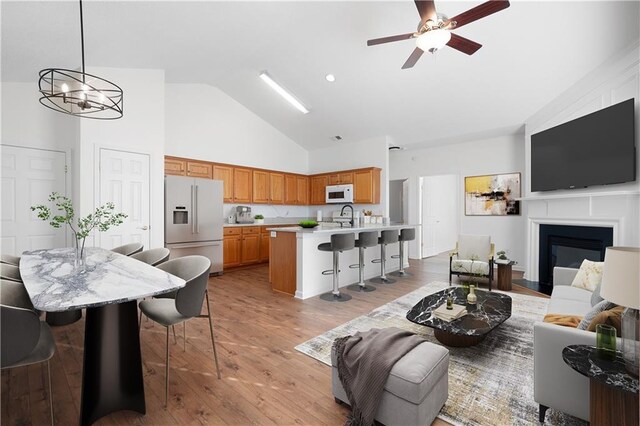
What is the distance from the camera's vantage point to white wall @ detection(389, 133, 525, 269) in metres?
5.70

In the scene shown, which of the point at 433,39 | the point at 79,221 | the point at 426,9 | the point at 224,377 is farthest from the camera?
the point at 79,221

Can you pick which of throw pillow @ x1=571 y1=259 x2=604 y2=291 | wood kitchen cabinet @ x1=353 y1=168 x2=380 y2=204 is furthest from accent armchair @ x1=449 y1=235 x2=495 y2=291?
wood kitchen cabinet @ x1=353 y1=168 x2=380 y2=204

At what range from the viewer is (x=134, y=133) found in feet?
14.1

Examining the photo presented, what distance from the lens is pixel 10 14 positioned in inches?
114

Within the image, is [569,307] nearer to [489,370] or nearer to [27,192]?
[489,370]

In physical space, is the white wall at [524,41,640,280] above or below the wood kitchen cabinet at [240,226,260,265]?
above

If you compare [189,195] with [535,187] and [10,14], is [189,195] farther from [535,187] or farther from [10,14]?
[535,187]

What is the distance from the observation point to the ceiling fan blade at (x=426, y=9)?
2336 mm

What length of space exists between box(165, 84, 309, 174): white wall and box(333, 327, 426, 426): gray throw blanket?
17.3ft

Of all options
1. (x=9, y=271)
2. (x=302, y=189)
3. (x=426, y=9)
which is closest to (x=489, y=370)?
(x=426, y=9)

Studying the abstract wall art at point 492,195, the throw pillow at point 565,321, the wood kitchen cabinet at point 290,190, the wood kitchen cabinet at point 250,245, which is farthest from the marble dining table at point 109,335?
the abstract wall art at point 492,195

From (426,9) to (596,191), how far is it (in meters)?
3.04

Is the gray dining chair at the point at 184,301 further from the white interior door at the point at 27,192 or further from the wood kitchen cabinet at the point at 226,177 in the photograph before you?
the wood kitchen cabinet at the point at 226,177

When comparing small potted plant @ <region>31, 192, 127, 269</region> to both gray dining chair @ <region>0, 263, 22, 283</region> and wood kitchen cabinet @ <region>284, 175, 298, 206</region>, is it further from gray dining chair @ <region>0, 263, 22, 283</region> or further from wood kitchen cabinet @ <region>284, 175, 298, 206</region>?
wood kitchen cabinet @ <region>284, 175, 298, 206</region>
